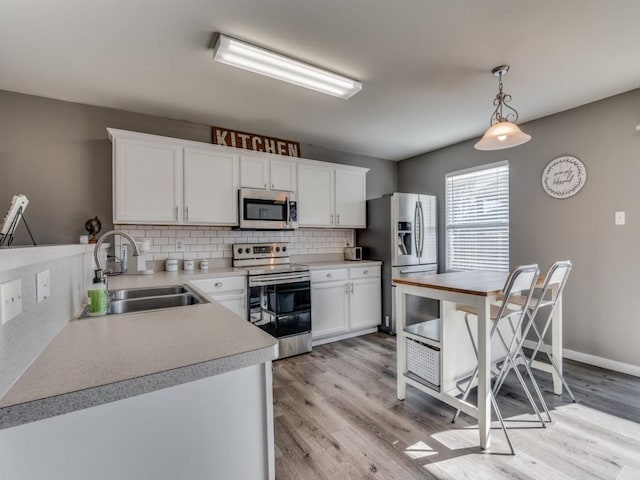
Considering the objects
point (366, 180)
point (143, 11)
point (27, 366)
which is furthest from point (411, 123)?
point (27, 366)

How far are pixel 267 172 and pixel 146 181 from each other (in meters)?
1.21

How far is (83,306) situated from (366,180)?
381cm

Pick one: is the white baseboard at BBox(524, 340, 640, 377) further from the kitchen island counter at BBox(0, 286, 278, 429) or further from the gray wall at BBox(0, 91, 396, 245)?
the gray wall at BBox(0, 91, 396, 245)

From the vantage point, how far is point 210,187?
3174 mm

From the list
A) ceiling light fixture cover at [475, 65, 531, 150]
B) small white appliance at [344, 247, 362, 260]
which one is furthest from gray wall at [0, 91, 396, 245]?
ceiling light fixture cover at [475, 65, 531, 150]

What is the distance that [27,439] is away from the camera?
2.14ft

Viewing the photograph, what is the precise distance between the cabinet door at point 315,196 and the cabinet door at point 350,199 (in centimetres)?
13

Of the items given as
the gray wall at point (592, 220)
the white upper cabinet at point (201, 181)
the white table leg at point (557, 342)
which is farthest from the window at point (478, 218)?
the white upper cabinet at point (201, 181)

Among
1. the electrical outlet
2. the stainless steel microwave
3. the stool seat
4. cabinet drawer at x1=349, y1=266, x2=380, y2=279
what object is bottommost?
the stool seat

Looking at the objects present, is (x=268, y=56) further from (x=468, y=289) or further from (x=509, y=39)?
(x=468, y=289)

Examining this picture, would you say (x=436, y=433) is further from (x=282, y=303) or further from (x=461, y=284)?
(x=282, y=303)

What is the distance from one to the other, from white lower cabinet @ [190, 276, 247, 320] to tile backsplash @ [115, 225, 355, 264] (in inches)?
24.8

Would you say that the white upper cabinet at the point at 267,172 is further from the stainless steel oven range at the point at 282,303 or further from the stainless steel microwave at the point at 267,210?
the stainless steel oven range at the point at 282,303

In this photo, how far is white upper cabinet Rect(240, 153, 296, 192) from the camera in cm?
338
